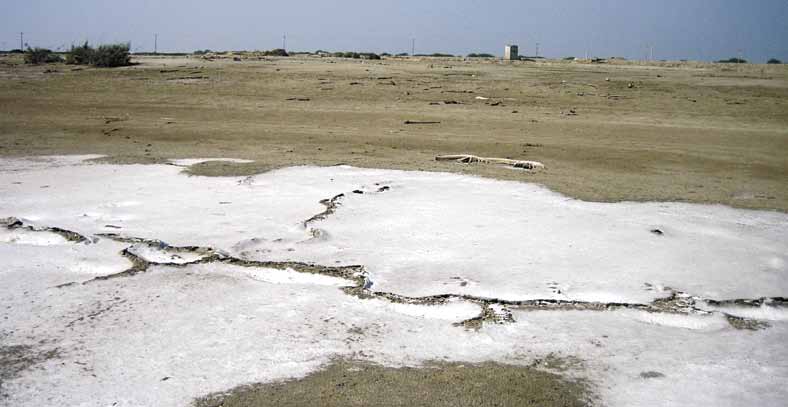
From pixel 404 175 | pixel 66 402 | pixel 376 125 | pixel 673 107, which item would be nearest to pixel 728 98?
pixel 673 107

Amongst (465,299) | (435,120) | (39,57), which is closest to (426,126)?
(435,120)

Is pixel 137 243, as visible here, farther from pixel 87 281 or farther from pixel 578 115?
pixel 578 115

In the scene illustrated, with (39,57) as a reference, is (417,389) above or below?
below

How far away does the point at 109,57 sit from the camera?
64.7ft

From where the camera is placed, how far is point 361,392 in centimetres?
288

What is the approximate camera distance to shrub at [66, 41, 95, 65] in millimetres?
20400

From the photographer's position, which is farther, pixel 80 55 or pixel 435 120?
pixel 80 55

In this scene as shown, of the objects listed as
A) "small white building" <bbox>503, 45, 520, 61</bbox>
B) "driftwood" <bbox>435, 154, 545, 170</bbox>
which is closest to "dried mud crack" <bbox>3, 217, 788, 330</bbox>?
"driftwood" <bbox>435, 154, 545, 170</bbox>

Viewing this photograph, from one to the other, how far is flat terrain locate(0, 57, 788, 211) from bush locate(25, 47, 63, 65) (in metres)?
1.34

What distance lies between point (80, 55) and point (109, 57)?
1.72 m

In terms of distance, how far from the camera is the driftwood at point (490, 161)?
7824 mm

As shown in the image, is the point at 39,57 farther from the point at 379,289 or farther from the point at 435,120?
the point at 379,289

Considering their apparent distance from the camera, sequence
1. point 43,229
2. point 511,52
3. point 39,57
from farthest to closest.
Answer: point 511,52 → point 39,57 → point 43,229

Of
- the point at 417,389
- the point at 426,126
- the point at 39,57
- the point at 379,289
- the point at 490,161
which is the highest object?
the point at 39,57
